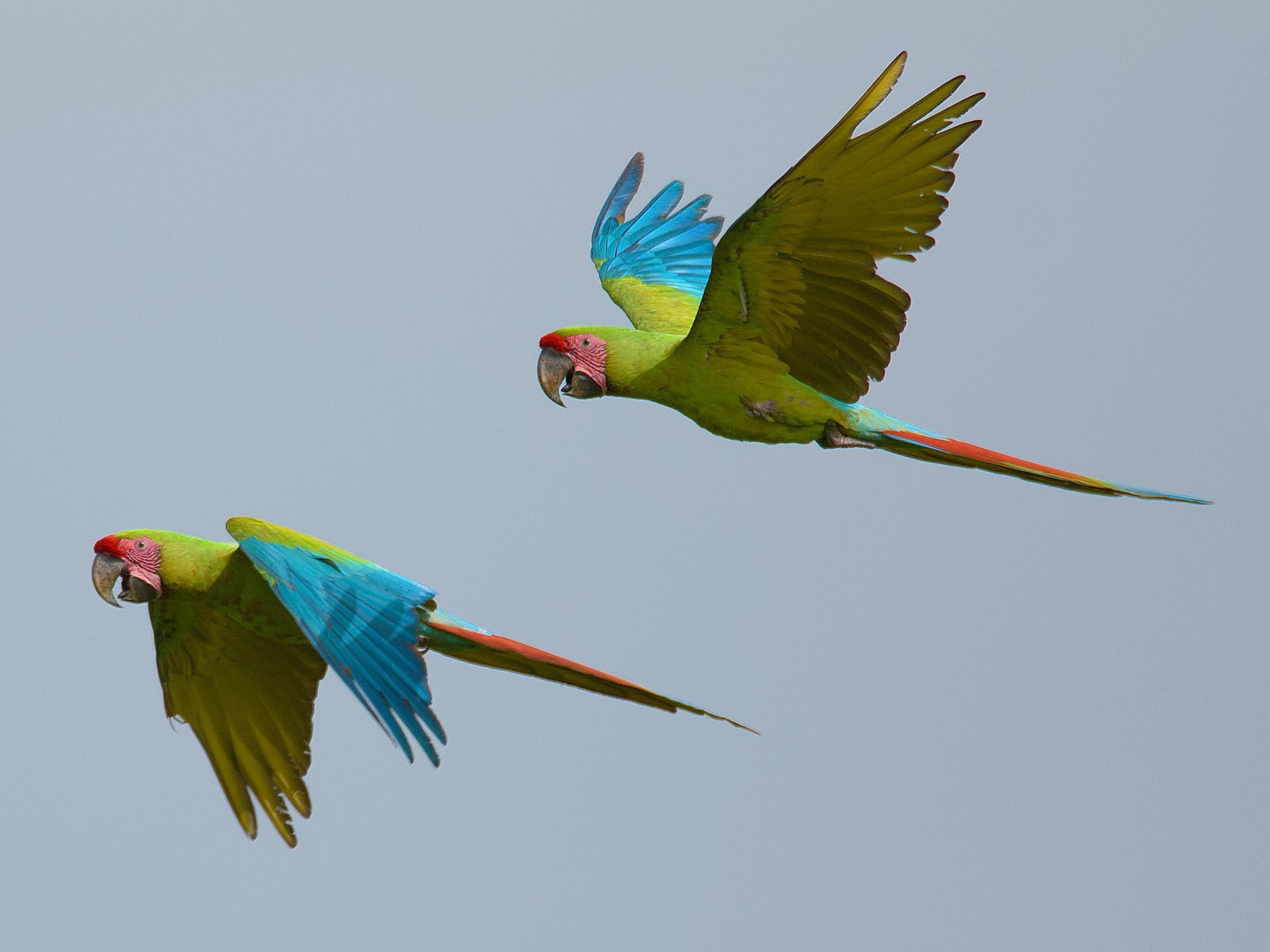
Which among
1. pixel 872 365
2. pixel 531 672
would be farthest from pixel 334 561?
pixel 872 365

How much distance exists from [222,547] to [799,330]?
2757 mm

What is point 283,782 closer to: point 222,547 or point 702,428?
point 222,547

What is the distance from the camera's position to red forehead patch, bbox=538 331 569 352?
9.57 m

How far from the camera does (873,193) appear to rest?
865cm

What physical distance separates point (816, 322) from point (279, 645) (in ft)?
9.27

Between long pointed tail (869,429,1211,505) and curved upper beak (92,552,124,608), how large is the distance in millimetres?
3432

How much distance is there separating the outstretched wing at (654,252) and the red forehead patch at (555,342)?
1.05 metres

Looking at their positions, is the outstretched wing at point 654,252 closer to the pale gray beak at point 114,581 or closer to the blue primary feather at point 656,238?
the blue primary feather at point 656,238


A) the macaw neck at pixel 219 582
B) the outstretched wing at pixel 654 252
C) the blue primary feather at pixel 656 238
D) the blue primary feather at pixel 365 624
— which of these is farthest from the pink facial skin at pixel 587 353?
the macaw neck at pixel 219 582

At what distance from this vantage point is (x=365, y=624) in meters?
7.84

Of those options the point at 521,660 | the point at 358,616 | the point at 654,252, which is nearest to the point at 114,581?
the point at 358,616

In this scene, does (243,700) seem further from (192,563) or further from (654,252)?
(654,252)

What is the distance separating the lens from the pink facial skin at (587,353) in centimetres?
949

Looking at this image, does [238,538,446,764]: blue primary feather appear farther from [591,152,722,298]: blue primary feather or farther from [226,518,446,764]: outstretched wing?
[591,152,722,298]: blue primary feather
